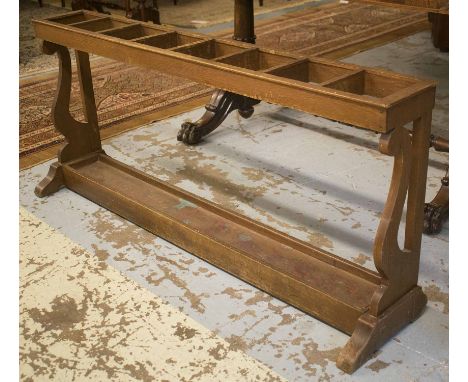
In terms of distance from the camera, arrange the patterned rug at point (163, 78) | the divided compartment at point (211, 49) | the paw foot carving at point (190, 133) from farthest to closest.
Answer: the patterned rug at point (163, 78) < the paw foot carving at point (190, 133) < the divided compartment at point (211, 49)

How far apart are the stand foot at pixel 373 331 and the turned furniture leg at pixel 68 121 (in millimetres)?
1541

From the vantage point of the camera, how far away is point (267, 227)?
224 centimetres

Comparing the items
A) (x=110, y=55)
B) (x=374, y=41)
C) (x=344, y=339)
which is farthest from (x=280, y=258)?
(x=374, y=41)

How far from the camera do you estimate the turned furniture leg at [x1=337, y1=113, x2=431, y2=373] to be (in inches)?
68.8

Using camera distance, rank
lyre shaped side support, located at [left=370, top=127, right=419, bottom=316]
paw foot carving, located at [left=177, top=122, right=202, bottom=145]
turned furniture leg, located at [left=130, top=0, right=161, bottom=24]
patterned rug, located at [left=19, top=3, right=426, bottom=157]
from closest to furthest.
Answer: lyre shaped side support, located at [left=370, top=127, right=419, bottom=316]
paw foot carving, located at [left=177, top=122, right=202, bottom=145]
patterned rug, located at [left=19, top=3, right=426, bottom=157]
turned furniture leg, located at [left=130, top=0, right=161, bottom=24]

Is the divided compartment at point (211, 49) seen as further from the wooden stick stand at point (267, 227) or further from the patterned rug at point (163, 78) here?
the patterned rug at point (163, 78)

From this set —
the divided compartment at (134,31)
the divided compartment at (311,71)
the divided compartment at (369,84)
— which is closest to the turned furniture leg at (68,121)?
the divided compartment at (134,31)

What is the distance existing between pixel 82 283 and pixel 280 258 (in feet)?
2.19

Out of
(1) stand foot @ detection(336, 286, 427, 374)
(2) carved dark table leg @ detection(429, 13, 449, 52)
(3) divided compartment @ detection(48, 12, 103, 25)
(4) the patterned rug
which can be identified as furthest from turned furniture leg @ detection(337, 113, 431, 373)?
(2) carved dark table leg @ detection(429, 13, 449, 52)

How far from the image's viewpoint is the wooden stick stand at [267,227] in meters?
1.72

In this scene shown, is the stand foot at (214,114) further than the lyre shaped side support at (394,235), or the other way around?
the stand foot at (214,114)

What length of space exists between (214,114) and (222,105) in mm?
70

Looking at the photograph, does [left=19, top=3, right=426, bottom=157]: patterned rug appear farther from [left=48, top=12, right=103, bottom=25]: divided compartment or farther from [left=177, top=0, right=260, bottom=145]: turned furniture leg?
[left=48, top=12, right=103, bottom=25]: divided compartment

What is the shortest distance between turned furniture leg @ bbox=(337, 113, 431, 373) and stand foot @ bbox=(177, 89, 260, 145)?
5.08ft
